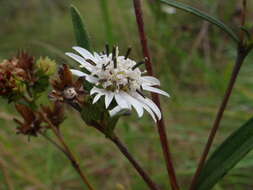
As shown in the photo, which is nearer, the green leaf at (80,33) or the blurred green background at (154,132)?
the green leaf at (80,33)

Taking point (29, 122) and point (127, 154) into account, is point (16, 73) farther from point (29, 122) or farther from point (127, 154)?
point (127, 154)

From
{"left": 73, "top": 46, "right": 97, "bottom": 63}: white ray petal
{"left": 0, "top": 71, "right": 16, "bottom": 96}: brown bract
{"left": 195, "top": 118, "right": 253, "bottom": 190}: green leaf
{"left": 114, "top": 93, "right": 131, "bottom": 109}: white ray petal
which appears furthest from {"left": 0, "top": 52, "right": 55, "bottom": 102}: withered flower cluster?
{"left": 195, "top": 118, "right": 253, "bottom": 190}: green leaf

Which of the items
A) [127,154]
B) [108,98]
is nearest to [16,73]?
[108,98]

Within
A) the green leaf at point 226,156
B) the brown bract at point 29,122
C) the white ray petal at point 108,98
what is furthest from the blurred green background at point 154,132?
the white ray petal at point 108,98

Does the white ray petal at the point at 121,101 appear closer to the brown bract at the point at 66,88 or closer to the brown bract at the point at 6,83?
the brown bract at the point at 66,88

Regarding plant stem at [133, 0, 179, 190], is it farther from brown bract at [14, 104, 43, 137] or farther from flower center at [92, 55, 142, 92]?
brown bract at [14, 104, 43, 137]

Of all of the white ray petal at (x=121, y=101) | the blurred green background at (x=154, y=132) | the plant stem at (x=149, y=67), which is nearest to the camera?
the white ray petal at (x=121, y=101)
